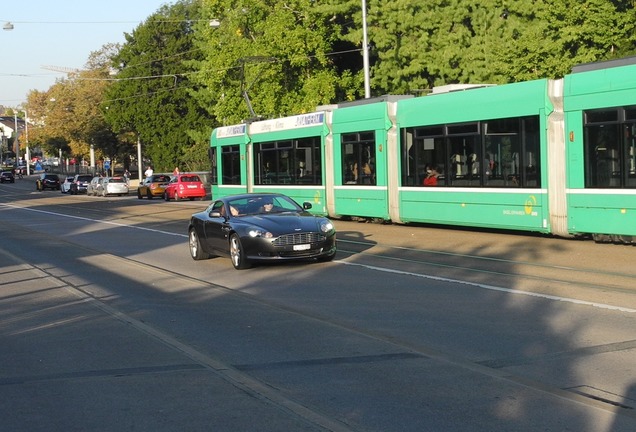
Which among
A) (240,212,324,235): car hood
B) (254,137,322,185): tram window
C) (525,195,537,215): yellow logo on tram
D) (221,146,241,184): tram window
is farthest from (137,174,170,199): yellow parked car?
(240,212,324,235): car hood

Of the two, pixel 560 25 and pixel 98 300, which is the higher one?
pixel 560 25

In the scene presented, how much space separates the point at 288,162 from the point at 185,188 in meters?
23.9

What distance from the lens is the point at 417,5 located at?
142 feet

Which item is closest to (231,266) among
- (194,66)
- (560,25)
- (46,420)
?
(46,420)

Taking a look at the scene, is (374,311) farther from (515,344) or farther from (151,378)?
(151,378)

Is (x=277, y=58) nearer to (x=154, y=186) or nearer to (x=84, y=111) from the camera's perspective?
(x=154, y=186)

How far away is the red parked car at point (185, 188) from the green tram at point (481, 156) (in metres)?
22.5

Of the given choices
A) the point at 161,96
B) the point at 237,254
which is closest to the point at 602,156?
the point at 237,254

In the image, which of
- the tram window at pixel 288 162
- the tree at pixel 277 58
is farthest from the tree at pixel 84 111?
the tram window at pixel 288 162

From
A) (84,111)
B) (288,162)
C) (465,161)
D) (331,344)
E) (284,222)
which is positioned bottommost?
(331,344)

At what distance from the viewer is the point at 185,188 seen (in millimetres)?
51344

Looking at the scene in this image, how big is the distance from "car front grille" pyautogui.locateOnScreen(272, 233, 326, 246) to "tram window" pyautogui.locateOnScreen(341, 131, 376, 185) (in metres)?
8.89

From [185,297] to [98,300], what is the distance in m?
1.22

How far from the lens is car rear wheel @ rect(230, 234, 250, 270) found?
612 inches
